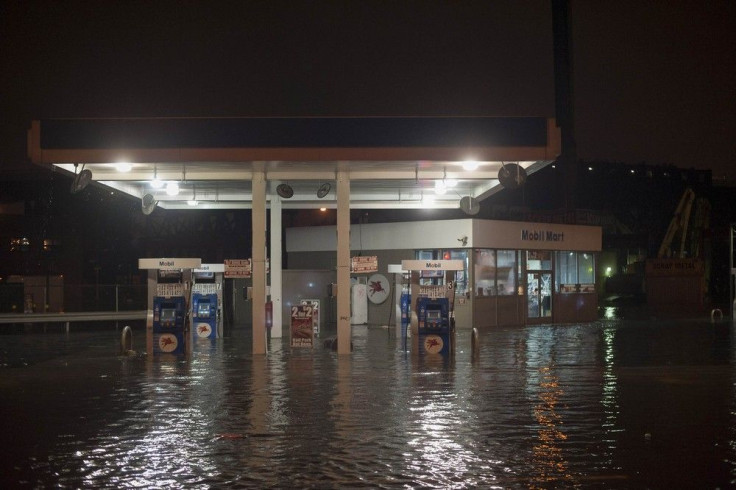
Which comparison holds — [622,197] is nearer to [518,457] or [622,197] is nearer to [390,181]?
[390,181]

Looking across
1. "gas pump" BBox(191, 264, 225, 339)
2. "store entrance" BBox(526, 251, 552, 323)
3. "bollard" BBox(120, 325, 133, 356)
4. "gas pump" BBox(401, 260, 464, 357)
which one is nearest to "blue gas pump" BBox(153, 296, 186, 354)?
"bollard" BBox(120, 325, 133, 356)

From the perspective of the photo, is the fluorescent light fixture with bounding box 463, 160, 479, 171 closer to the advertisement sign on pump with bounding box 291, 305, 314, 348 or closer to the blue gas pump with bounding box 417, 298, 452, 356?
the blue gas pump with bounding box 417, 298, 452, 356

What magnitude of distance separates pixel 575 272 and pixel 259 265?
20014 mm

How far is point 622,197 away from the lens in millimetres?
105500

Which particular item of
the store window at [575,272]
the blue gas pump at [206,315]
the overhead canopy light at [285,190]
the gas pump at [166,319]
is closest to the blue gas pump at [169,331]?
the gas pump at [166,319]

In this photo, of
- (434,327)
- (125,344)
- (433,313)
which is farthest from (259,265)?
(434,327)

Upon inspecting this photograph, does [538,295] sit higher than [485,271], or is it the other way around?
[485,271]

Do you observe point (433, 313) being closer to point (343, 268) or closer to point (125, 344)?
point (343, 268)

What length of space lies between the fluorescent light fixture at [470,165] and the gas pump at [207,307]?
994 cm

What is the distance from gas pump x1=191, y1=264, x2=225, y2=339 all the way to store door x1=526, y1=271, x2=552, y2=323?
13.8m

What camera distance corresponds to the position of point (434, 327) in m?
20.5

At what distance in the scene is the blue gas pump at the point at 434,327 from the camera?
800 inches

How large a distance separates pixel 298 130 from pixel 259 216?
10.1 feet

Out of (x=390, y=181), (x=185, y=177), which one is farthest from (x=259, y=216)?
(x=390, y=181)
